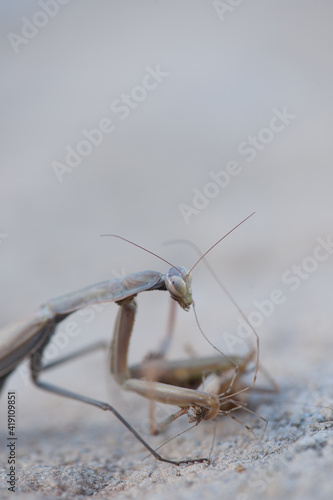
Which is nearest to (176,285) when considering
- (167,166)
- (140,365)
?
(140,365)

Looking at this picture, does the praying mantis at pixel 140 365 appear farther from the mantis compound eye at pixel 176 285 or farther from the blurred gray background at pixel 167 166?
the blurred gray background at pixel 167 166

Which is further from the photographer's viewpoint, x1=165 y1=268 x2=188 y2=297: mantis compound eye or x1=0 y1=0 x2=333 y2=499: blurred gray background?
x1=0 y1=0 x2=333 y2=499: blurred gray background

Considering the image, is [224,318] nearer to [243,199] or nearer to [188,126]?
[243,199]

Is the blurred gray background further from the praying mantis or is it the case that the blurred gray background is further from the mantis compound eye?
the mantis compound eye

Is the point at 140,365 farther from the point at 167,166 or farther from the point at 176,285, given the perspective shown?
the point at 167,166

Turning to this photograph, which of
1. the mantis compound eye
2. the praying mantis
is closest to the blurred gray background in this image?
the praying mantis

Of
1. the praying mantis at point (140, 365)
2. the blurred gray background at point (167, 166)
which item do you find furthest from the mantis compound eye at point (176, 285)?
the blurred gray background at point (167, 166)

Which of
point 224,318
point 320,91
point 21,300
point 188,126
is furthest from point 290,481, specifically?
point 320,91
